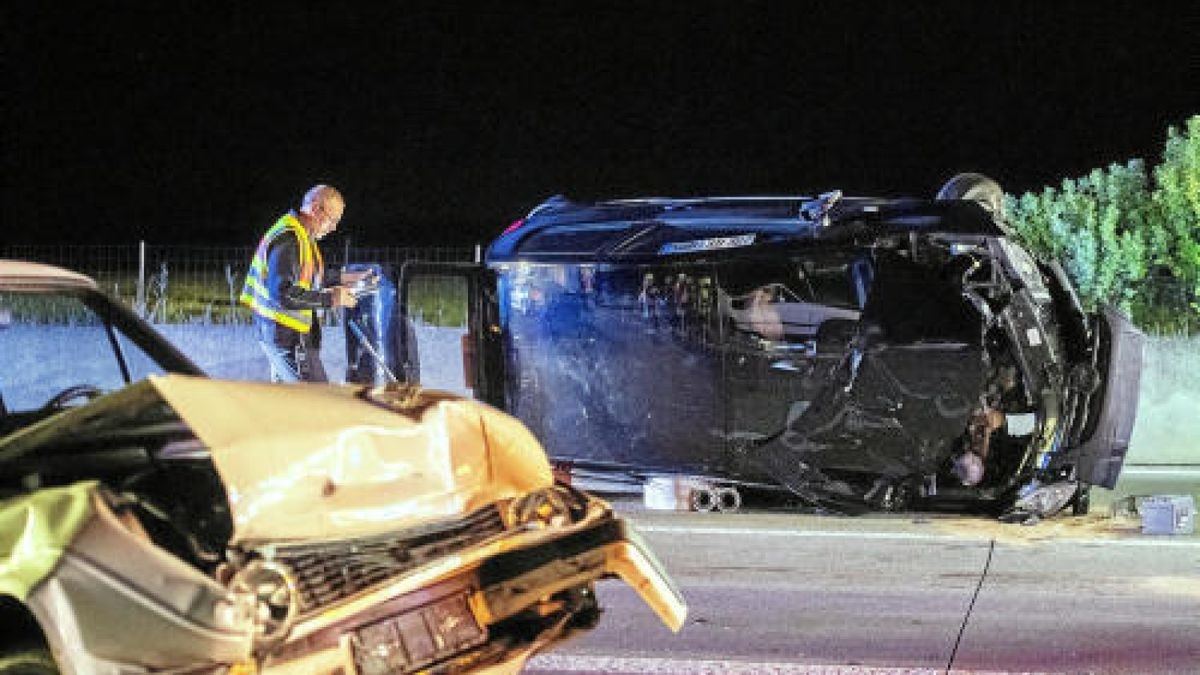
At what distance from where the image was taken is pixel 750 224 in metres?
8.52

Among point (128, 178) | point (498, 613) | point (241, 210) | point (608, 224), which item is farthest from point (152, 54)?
point (498, 613)

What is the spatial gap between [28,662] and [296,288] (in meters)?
5.24

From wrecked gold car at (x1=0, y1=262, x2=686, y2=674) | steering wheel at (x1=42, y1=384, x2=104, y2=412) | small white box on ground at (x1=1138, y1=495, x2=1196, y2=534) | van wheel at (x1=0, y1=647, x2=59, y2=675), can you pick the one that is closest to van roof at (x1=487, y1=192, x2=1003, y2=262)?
small white box on ground at (x1=1138, y1=495, x2=1196, y2=534)

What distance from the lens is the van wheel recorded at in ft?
11.6

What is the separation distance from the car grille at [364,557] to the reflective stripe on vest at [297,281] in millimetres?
4903

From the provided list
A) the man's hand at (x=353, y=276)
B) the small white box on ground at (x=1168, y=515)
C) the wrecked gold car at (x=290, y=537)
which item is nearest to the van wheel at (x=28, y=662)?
the wrecked gold car at (x=290, y=537)

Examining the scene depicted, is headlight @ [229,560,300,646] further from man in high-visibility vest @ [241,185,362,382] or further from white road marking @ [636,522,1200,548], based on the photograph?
white road marking @ [636,522,1200,548]

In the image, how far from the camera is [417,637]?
13.1ft

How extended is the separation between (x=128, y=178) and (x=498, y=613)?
3692cm

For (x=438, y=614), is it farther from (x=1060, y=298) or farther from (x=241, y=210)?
(x=241, y=210)

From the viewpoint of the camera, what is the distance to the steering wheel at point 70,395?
4879 mm

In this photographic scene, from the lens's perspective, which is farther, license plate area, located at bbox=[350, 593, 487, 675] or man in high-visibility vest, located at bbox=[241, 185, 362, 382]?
man in high-visibility vest, located at bbox=[241, 185, 362, 382]

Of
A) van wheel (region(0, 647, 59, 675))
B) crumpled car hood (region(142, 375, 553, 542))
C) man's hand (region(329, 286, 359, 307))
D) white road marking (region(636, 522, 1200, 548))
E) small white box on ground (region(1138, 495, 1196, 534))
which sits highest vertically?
man's hand (region(329, 286, 359, 307))

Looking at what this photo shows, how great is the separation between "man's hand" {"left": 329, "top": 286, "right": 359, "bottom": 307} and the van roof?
0.88 m
